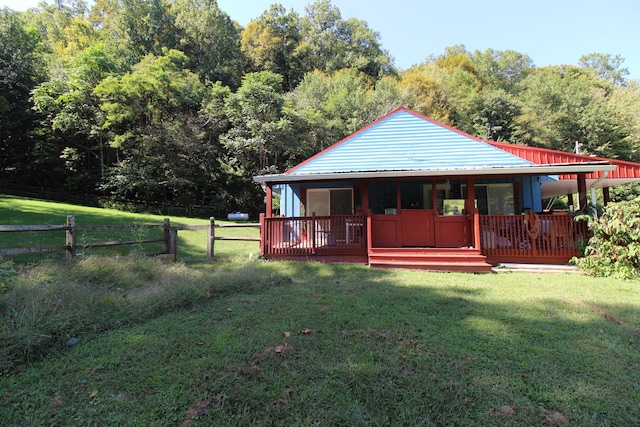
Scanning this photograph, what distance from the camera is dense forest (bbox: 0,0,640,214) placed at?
2523 centimetres

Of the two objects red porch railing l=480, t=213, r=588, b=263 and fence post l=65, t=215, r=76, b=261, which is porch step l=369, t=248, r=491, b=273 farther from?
fence post l=65, t=215, r=76, b=261

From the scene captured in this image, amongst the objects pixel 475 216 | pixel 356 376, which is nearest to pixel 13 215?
pixel 356 376

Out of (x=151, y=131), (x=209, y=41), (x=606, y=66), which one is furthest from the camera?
(x=606, y=66)

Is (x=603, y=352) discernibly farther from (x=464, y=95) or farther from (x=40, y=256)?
(x=464, y=95)

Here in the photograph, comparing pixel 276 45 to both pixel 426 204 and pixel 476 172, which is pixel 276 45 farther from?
pixel 476 172

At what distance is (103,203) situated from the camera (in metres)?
25.0

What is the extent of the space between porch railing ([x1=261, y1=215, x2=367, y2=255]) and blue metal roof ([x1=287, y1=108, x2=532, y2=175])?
7.44 ft

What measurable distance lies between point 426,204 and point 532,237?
11.6 ft

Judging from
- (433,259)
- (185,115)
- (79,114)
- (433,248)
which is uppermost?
(185,115)

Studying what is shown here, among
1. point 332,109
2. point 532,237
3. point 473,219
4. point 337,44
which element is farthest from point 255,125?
point 337,44

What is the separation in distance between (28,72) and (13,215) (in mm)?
22510

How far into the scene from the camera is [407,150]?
11.3 m

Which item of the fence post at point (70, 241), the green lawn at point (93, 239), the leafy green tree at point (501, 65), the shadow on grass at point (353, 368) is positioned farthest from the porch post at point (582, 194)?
the leafy green tree at point (501, 65)

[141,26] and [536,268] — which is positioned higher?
[141,26]
